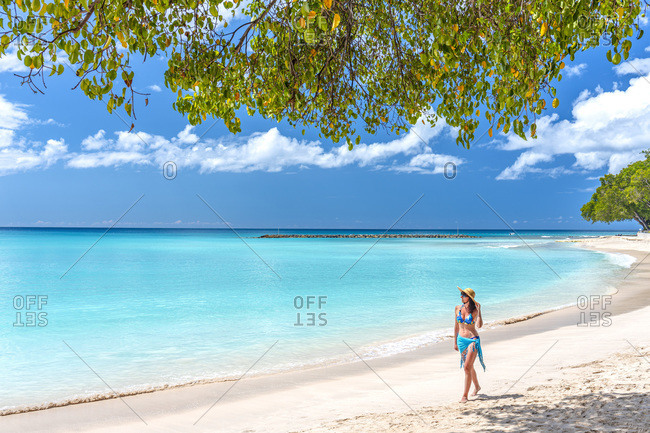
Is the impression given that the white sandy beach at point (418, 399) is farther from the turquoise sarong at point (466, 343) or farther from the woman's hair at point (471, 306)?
the woman's hair at point (471, 306)

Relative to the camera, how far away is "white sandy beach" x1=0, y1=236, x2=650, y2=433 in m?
5.97

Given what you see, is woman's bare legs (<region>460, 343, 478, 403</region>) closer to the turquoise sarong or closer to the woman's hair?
the turquoise sarong

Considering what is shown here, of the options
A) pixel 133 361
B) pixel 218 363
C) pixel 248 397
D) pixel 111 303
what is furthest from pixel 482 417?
pixel 111 303

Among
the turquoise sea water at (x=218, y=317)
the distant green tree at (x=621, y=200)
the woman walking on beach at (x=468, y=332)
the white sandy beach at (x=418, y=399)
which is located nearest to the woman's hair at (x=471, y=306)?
the woman walking on beach at (x=468, y=332)

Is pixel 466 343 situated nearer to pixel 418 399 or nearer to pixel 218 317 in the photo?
pixel 418 399

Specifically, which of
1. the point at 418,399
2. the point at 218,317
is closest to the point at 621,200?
the point at 218,317

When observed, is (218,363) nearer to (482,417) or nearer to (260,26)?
(482,417)

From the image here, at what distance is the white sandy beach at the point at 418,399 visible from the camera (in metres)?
5.97

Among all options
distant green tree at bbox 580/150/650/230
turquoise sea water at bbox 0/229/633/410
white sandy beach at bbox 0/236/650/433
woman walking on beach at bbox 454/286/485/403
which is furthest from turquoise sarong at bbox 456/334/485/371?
distant green tree at bbox 580/150/650/230

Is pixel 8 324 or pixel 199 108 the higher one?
pixel 199 108

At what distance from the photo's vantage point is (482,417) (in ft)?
19.9

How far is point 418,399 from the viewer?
7.50 m

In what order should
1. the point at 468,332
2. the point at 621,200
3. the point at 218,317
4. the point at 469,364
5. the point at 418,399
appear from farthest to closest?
1. the point at 621,200
2. the point at 218,317
3. the point at 418,399
4. the point at 468,332
5. the point at 469,364

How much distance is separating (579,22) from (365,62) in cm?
430
